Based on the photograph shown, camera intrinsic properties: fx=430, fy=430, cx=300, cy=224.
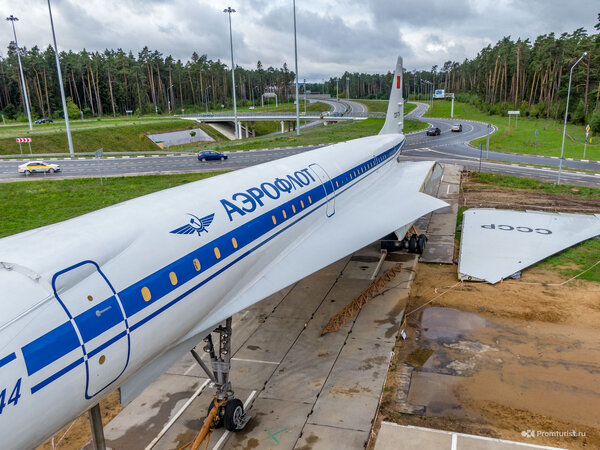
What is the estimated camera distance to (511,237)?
2586 cm

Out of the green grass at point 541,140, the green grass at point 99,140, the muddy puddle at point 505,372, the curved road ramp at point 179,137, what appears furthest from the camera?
the curved road ramp at point 179,137

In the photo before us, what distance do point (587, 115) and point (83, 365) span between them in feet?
331

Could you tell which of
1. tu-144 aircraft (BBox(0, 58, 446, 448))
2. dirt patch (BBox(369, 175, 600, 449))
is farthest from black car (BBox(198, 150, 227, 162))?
tu-144 aircraft (BBox(0, 58, 446, 448))

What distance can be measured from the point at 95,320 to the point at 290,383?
8371mm

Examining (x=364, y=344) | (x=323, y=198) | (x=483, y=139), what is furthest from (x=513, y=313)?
(x=483, y=139)

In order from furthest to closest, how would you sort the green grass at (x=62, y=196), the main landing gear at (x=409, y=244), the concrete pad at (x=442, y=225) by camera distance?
the green grass at (x=62, y=196), the concrete pad at (x=442, y=225), the main landing gear at (x=409, y=244)

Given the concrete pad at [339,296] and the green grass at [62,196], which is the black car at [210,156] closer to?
the green grass at [62,196]

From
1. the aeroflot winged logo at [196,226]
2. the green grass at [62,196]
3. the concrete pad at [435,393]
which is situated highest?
the aeroflot winged logo at [196,226]

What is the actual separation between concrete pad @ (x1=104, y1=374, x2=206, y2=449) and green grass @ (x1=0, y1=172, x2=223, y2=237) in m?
→ 22.0

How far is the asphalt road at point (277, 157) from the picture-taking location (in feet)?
156

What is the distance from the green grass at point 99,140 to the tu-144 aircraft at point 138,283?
241 feet

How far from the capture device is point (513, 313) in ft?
59.6

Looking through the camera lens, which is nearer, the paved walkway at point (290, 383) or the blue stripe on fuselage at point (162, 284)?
the blue stripe on fuselage at point (162, 284)

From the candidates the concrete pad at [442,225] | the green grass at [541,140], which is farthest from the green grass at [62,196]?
the green grass at [541,140]
